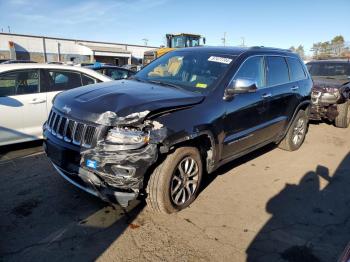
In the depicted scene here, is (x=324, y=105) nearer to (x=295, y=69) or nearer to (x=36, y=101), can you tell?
(x=295, y=69)

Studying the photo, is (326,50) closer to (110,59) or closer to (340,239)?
(110,59)

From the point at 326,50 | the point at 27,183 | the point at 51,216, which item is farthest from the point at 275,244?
the point at 326,50

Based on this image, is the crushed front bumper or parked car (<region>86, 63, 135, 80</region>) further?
parked car (<region>86, 63, 135, 80</region>)

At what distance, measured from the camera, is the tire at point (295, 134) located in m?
6.24

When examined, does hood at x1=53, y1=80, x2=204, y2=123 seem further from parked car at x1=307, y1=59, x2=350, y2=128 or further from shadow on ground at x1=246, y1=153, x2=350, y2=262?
parked car at x1=307, y1=59, x2=350, y2=128

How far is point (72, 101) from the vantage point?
147 inches

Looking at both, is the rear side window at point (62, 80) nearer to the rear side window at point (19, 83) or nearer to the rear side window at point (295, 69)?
the rear side window at point (19, 83)

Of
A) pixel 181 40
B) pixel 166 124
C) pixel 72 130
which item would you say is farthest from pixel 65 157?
pixel 181 40

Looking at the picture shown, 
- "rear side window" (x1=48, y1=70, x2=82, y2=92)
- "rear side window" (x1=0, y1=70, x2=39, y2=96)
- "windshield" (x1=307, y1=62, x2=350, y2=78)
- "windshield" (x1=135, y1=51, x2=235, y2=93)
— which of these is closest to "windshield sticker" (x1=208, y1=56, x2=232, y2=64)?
"windshield" (x1=135, y1=51, x2=235, y2=93)

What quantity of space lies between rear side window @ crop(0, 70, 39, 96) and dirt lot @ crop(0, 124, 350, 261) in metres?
1.20

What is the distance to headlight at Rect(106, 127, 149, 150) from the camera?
320 centimetres

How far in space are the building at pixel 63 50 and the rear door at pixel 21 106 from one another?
120 ft

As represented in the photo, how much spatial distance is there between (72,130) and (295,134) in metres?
4.56

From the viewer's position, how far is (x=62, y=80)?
6.23 m
